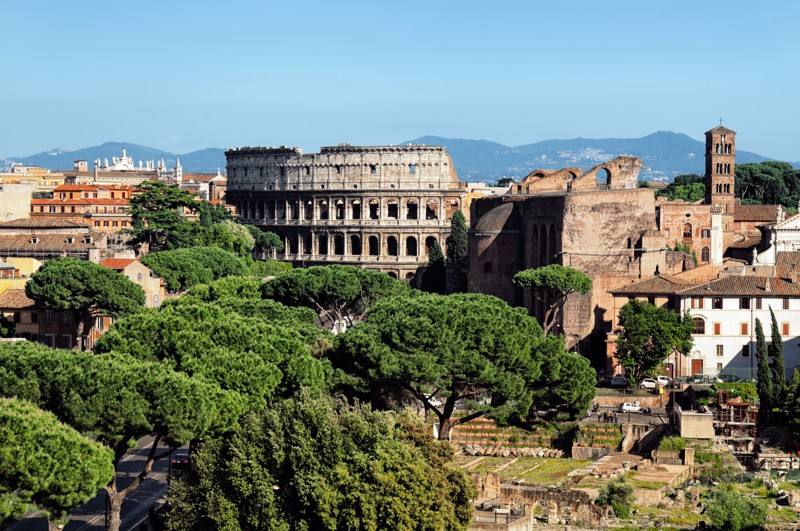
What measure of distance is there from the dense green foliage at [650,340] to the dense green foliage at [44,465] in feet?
121

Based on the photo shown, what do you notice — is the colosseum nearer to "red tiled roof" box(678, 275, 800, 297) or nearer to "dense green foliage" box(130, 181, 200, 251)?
"dense green foliage" box(130, 181, 200, 251)

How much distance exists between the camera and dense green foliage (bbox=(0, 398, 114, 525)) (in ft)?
111

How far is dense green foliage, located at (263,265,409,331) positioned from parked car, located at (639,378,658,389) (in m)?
15.4

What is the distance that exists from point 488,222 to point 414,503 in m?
58.6

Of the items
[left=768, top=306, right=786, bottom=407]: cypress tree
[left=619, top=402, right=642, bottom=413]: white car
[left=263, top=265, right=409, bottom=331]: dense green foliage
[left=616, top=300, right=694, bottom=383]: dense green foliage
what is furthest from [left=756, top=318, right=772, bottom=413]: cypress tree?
[left=263, top=265, right=409, bottom=331]: dense green foliage

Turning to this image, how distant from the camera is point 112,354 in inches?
1711

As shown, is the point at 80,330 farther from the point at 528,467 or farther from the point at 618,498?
the point at 618,498

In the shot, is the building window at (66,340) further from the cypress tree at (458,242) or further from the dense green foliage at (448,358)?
the cypress tree at (458,242)

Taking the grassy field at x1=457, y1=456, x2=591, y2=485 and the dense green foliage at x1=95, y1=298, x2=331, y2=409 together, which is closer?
the dense green foliage at x1=95, y1=298, x2=331, y2=409

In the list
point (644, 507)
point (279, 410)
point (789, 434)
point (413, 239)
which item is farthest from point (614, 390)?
point (413, 239)

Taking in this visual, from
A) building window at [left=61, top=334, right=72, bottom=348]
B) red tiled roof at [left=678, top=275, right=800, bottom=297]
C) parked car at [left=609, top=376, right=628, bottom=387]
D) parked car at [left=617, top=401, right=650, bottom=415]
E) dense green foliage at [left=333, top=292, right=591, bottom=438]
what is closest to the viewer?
dense green foliage at [left=333, top=292, right=591, bottom=438]

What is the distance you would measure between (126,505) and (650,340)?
28874 mm

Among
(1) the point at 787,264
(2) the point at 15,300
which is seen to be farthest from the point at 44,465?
(1) the point at 787,264

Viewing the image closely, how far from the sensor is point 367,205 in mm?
142250
